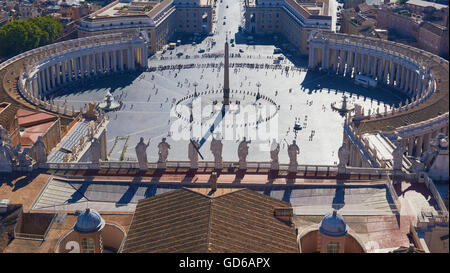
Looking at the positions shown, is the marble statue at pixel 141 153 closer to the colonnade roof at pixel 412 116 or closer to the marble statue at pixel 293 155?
the marble statue at pixel 293 155

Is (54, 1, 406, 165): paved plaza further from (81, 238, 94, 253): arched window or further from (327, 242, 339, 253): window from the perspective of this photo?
(327, 242, 339, 253): window

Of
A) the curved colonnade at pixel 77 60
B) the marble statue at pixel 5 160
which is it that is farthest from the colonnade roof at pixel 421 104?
the curved colonnade at pixel 77 60

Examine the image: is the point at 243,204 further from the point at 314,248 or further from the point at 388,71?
the point at 388,71

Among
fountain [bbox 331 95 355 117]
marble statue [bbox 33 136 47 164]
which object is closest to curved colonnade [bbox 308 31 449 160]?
fountain [bbox 331 95 355 117]

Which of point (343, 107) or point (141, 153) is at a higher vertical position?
point (141, 153)

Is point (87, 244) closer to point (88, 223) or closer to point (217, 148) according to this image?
point (88, 223)

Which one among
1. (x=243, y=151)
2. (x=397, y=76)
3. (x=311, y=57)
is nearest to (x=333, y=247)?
(x=243, y=151)
